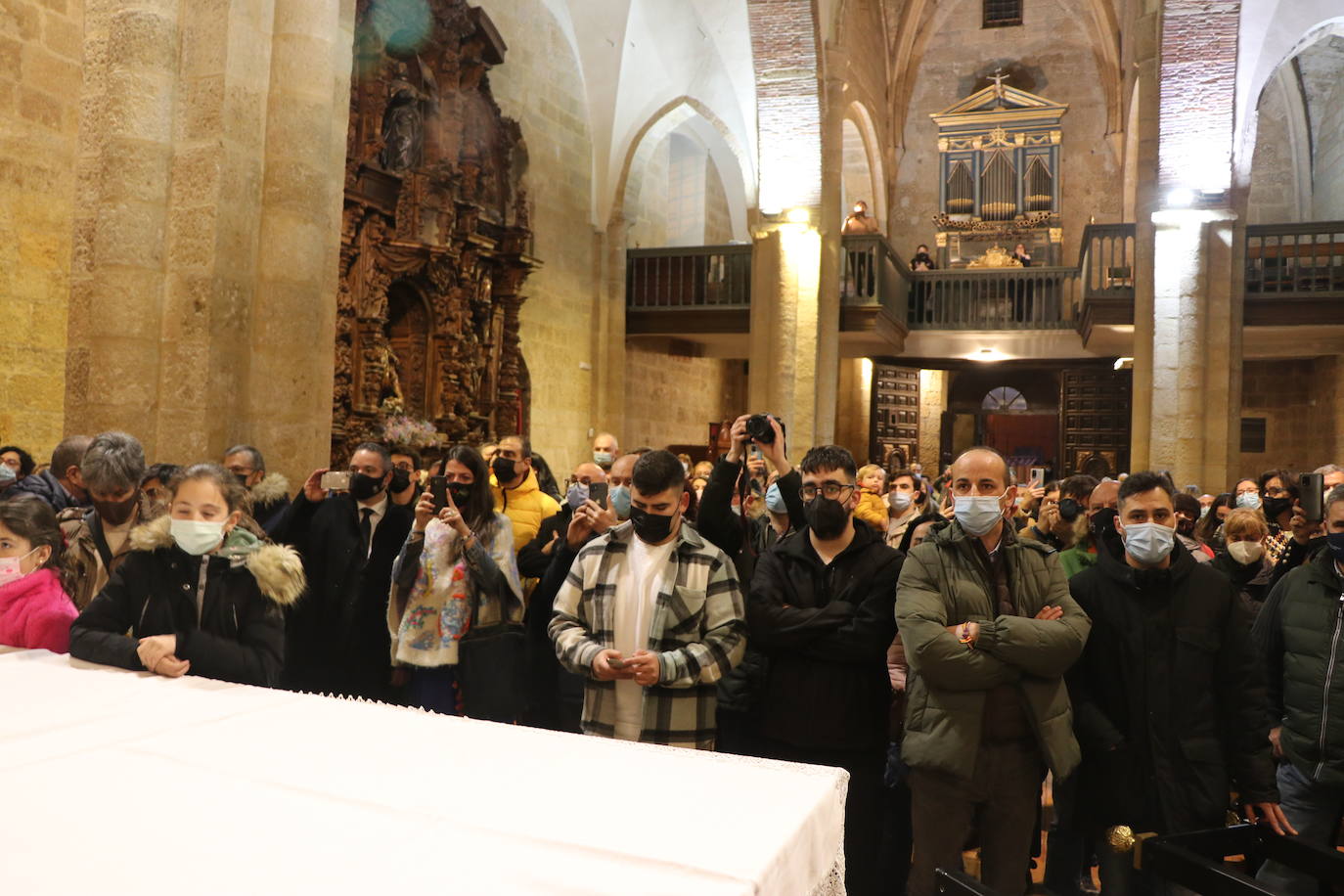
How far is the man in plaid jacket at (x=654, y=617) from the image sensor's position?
124 inches

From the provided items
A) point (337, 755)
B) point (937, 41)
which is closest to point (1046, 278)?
point (937, 41)

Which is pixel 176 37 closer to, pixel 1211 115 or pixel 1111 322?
pixel 1211 115

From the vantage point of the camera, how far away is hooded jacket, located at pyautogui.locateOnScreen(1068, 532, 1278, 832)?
3.08 m

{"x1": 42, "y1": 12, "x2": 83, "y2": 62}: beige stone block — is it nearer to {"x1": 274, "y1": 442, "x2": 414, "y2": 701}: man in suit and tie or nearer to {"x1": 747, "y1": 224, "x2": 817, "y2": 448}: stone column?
{"x1": 274, "y1": 442, "x2": 414, "y2": 701}: man in suit and tie

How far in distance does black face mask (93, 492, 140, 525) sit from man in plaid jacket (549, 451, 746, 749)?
166cm

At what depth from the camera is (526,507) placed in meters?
4.98

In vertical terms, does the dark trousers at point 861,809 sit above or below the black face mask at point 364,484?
below

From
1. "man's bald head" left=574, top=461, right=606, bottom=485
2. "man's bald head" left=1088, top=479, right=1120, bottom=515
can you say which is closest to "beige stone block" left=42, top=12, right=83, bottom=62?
"man's bald head" left=574, top=461, right=606, bottom=485

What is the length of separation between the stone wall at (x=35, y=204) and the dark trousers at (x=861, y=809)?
22.1 feet

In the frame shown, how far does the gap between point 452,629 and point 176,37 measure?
3.84 metres

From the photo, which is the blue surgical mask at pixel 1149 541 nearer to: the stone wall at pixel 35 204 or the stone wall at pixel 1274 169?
the stone wall at pixel 35 204

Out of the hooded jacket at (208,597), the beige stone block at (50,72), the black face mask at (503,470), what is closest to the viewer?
the hooded jacket at (208,597)

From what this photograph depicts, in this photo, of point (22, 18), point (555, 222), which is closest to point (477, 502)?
point (22, 18)

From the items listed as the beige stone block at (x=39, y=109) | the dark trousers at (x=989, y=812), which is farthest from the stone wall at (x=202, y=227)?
the dark trousers at (x=989, y=812)
